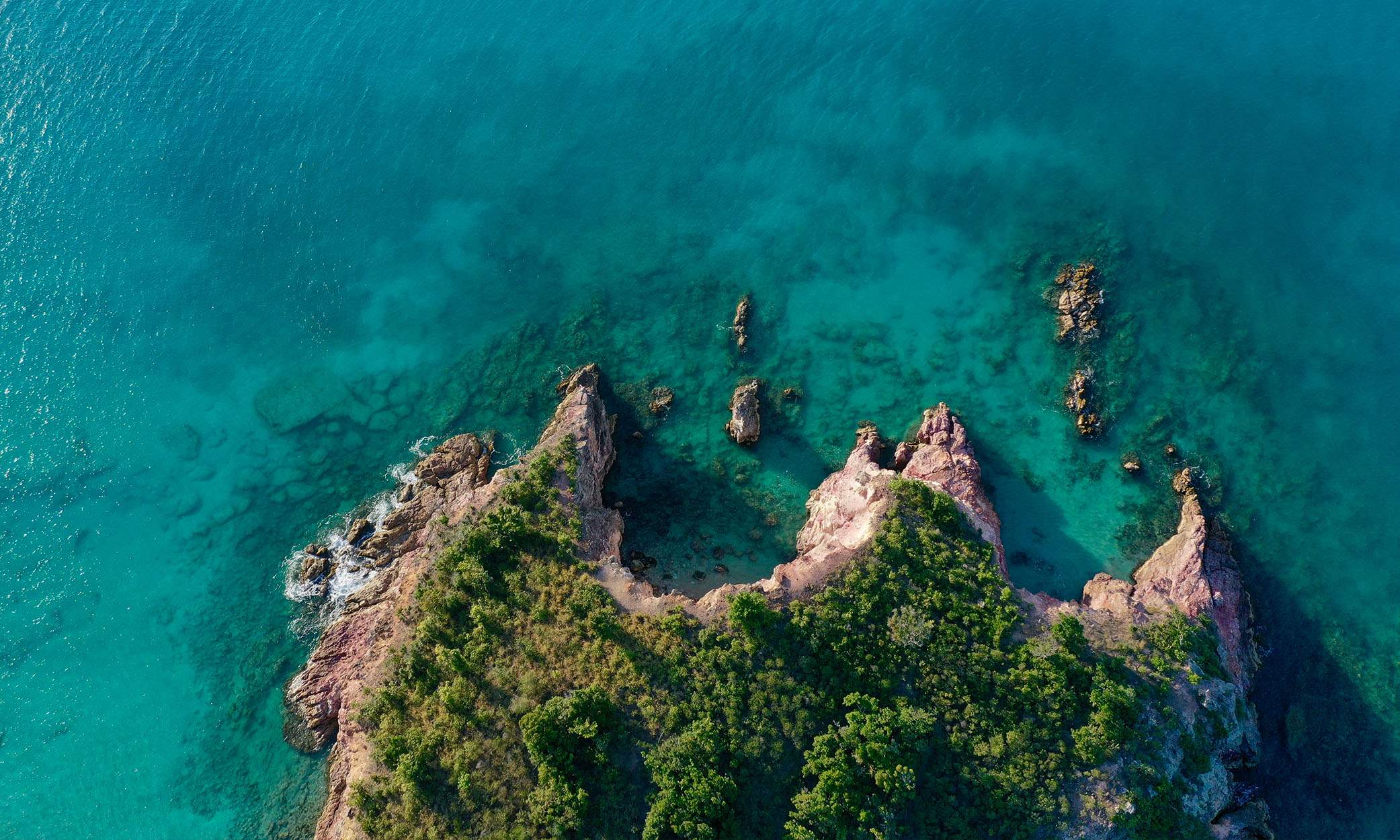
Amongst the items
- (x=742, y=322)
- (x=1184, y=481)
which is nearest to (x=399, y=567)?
(x=742, y=322)

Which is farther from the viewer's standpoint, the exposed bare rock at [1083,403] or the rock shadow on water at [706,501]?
the exposed bare rock at [1083,403]

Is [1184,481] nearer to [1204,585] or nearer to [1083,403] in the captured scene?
[1083,403]

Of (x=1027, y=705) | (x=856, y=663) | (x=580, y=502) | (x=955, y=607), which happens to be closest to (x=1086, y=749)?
(x=1027, y=705)

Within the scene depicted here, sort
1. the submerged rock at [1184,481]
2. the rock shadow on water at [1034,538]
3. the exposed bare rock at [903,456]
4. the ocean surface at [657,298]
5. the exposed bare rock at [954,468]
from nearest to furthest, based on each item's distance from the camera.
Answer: the exposed bare rock at [954,468], the ocean surface at [657,298], the rock shadow on water at [1034,538], the submerged rock at [1184,481], the exposed bare rock at [903,456]

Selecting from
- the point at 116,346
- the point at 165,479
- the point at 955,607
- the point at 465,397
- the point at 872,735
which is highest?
the point at 955,607

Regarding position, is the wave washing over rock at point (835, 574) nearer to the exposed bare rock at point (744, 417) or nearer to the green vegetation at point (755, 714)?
the green vegetation at point (755, 714)

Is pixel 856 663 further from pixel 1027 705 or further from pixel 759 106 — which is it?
pixel 759 106

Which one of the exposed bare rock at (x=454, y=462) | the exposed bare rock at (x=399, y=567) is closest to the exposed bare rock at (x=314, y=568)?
the exposed bare rock at (x=399, y=567)
